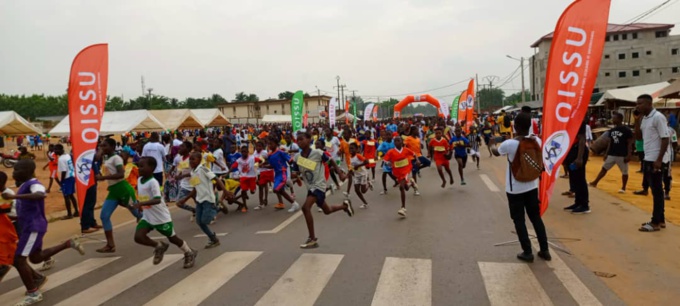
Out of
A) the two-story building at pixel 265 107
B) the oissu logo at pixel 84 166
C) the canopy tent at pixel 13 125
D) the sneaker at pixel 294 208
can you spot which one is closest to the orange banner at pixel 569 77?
the sneaker at pixel 294 208

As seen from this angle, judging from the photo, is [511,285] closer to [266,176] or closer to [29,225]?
[29,225]

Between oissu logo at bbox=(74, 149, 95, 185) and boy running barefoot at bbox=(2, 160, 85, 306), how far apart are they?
2.59m

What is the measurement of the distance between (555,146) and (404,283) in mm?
2730

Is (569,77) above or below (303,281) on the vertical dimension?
above

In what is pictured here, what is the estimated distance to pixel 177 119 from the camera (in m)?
28.5

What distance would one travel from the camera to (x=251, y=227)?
8055 mm

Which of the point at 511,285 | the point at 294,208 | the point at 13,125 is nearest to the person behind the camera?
the point at 511,285

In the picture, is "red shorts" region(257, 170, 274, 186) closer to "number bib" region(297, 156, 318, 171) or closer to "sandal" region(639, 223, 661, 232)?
"number bib" region(297, 156, 318, 171)

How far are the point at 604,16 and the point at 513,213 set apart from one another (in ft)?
8.98

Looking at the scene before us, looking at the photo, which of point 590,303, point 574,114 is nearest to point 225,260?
point 590,303

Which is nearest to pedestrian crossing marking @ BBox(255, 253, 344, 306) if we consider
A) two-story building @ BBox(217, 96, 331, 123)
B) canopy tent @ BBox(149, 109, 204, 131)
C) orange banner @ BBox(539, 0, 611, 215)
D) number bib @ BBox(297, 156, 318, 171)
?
number bib @ BBox(297, 156, 318, 171)

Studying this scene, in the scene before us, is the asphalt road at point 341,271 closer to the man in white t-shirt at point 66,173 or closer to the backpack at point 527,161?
the backpack at point 527,161

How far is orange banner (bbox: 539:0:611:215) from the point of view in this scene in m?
5.63

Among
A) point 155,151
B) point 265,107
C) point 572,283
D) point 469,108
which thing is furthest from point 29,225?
point 265,107
